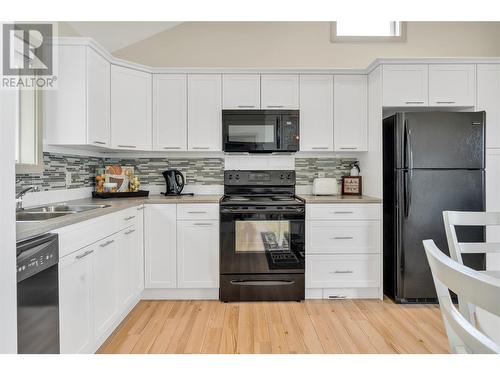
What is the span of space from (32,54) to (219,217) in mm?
1821

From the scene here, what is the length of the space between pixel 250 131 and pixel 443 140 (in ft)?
5.41

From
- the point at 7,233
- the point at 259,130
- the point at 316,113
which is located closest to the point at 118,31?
the point at 259,130

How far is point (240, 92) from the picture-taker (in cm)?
322

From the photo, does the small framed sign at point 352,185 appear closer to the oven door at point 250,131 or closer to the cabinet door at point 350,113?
the cabinet door at point 350,113

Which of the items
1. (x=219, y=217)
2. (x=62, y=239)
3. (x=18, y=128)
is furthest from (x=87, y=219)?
(x=219, y=217)

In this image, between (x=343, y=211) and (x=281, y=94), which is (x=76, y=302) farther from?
(x=281, y=94)

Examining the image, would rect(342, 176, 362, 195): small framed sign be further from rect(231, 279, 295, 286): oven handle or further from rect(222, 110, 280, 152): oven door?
rect(231, 279, 295, 286): oven handle

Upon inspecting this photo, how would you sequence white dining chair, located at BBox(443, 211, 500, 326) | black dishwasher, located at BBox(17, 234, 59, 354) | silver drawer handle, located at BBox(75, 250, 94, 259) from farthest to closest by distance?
silver drawer handle, located at BBox(75, 250, 94, 259)
white dining chair, located at BBox(443, 211, 500, 326)
black dishwasher, located at BBox(17, 234, 59, 354)

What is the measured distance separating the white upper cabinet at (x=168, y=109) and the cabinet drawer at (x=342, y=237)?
1.51 m

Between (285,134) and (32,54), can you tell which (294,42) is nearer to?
(285,134)

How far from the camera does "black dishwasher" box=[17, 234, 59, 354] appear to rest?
1258mm

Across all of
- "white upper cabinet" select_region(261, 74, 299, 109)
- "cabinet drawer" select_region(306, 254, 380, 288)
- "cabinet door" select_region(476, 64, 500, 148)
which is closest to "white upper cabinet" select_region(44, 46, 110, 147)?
"white upper cabinet" select_region(261, 74, 299, 109)

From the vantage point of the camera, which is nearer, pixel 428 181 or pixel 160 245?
pixel 428 181

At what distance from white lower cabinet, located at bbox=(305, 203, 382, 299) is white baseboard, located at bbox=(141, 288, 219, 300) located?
2.82 feet
